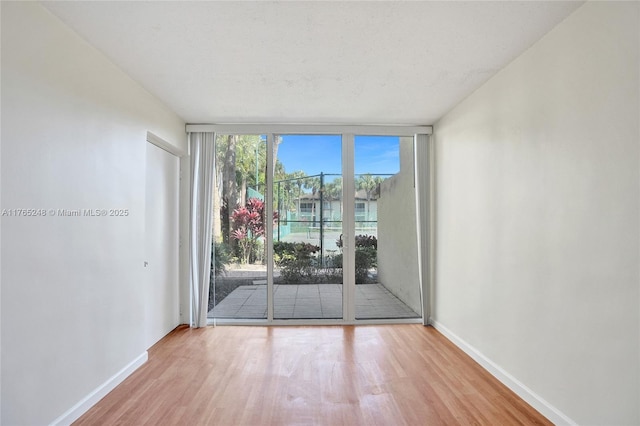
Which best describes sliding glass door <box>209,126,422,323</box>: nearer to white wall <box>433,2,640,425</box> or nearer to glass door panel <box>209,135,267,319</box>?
glass door panel <box>209,135,267,319</box>

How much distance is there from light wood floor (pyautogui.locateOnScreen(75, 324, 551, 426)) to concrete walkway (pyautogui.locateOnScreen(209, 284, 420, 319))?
46 cm

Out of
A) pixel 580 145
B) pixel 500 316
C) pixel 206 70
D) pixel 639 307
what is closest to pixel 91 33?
pixel 206 70

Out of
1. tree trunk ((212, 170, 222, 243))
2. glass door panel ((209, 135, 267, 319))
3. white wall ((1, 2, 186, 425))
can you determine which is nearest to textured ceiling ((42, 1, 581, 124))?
white wall ((1, 2, 186, 425))

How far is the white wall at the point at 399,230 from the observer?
3.95 metres

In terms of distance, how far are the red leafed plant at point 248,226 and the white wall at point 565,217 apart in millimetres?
2411

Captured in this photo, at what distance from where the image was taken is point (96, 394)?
2.18 metres

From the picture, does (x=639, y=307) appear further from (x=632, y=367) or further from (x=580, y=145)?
(x=580, y=145)

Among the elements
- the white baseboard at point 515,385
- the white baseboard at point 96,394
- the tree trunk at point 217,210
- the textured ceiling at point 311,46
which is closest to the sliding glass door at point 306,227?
the tree trunk at point 217,210

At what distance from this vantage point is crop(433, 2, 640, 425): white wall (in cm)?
154

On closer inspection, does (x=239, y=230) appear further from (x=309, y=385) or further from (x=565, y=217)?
(x=565, y=217)

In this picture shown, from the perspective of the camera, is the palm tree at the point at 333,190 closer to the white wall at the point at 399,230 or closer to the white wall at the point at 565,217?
the white wall at the point at 399,230

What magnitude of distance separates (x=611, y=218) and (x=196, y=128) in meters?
3.84

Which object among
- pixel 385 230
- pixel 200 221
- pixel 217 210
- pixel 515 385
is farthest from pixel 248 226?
pixel 515 385

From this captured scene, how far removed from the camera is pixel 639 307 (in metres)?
1.47
